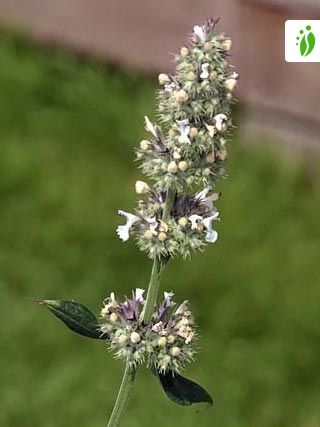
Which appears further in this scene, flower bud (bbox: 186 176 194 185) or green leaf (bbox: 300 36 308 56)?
green leaf (bbox: 300 36 308 56)

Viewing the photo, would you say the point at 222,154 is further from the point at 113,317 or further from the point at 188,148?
the point at 113,317

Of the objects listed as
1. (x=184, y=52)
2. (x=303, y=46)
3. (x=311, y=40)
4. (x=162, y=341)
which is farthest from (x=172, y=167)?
(x=303, y=46)

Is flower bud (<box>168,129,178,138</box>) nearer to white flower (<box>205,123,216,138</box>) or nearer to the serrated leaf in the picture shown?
white flower (<box>205,123,216,138</box>)

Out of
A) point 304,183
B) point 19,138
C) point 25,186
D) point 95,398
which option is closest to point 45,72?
point 19,138

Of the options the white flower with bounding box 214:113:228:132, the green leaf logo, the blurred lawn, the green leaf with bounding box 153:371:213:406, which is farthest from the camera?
the green leaf logo

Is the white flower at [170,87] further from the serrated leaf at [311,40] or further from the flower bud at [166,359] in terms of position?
the serrated leaf at [311,40]

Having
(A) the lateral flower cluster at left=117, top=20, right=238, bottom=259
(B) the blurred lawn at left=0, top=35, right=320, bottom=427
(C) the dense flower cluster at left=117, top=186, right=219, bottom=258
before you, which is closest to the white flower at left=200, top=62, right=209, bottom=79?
(A) the lateral flower cluster at left=117, top=20, right=238, bottom=259

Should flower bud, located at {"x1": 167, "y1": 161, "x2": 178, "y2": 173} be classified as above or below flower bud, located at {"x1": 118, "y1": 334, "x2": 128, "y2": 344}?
above
